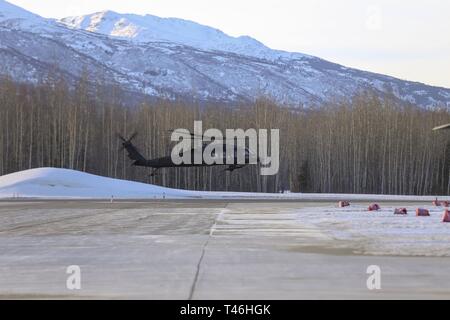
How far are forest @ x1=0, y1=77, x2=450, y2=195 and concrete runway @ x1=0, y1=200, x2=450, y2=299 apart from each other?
52229 mm

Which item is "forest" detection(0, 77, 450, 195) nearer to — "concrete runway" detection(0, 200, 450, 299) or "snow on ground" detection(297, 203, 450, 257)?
"snow on ground" detection(297, 203, 450, 257)

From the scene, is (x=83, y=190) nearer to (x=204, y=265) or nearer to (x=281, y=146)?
(x=281, y=146)

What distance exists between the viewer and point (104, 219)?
2578cm

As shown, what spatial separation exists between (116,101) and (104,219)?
67.6 meters

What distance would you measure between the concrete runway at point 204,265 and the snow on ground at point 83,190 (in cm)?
3033

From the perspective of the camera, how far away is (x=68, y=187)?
175 feet

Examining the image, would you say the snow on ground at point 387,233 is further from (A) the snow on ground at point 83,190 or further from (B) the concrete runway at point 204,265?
(A) the snow on ground at point 83,190

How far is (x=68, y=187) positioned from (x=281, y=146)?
29.8 metres

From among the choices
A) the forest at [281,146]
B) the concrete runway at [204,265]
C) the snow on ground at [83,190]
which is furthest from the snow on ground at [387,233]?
the forest at [281,146]

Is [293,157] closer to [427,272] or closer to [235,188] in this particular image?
[235,188]

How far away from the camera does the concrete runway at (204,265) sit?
9.87m

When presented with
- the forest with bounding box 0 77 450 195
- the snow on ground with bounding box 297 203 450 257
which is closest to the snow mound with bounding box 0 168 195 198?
the forest with bounding box 0 77 450 195

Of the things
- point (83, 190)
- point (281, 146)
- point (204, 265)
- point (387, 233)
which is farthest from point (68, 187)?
point (204, 265)
